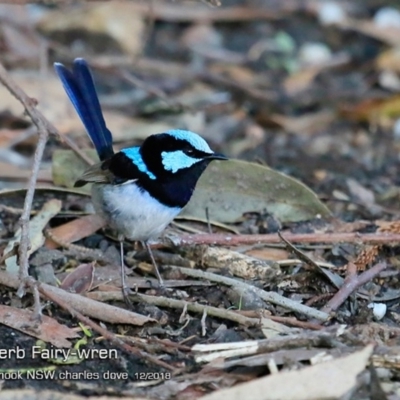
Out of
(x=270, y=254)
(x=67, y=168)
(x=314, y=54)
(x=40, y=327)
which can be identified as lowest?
(x=40, y=327)

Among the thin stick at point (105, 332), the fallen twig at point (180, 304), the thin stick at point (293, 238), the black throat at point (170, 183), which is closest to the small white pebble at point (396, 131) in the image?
the thin stick at point (293, 238)

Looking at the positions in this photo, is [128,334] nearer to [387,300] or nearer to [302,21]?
[387,300]

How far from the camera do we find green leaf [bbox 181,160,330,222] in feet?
15.4

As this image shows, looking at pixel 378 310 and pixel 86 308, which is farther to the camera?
pixel 378 310

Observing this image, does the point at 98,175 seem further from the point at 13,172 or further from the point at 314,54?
the point at 314,54

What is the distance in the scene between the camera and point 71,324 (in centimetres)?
356

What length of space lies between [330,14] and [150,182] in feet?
16.9

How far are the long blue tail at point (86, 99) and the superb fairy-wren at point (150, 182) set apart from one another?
356mm

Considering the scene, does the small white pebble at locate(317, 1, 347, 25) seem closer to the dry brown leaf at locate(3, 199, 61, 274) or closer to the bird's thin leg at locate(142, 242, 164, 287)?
the dry brown leaf at locate(3, 199, 61, 274)

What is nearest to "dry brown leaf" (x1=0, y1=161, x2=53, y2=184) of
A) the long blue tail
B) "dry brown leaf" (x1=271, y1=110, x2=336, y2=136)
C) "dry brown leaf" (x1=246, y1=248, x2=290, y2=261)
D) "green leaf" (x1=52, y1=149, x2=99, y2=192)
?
"green leaf" (x1=52, y1=149, x2=99, y2=192)

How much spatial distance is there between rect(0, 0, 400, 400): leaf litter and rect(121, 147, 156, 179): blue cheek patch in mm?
381

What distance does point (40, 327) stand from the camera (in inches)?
136

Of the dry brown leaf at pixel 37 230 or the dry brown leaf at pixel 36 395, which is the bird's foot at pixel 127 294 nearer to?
the dry brown leaf at pixel 37 230

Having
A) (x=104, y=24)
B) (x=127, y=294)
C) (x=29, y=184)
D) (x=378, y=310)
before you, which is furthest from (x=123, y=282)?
(x=104, y=24)
